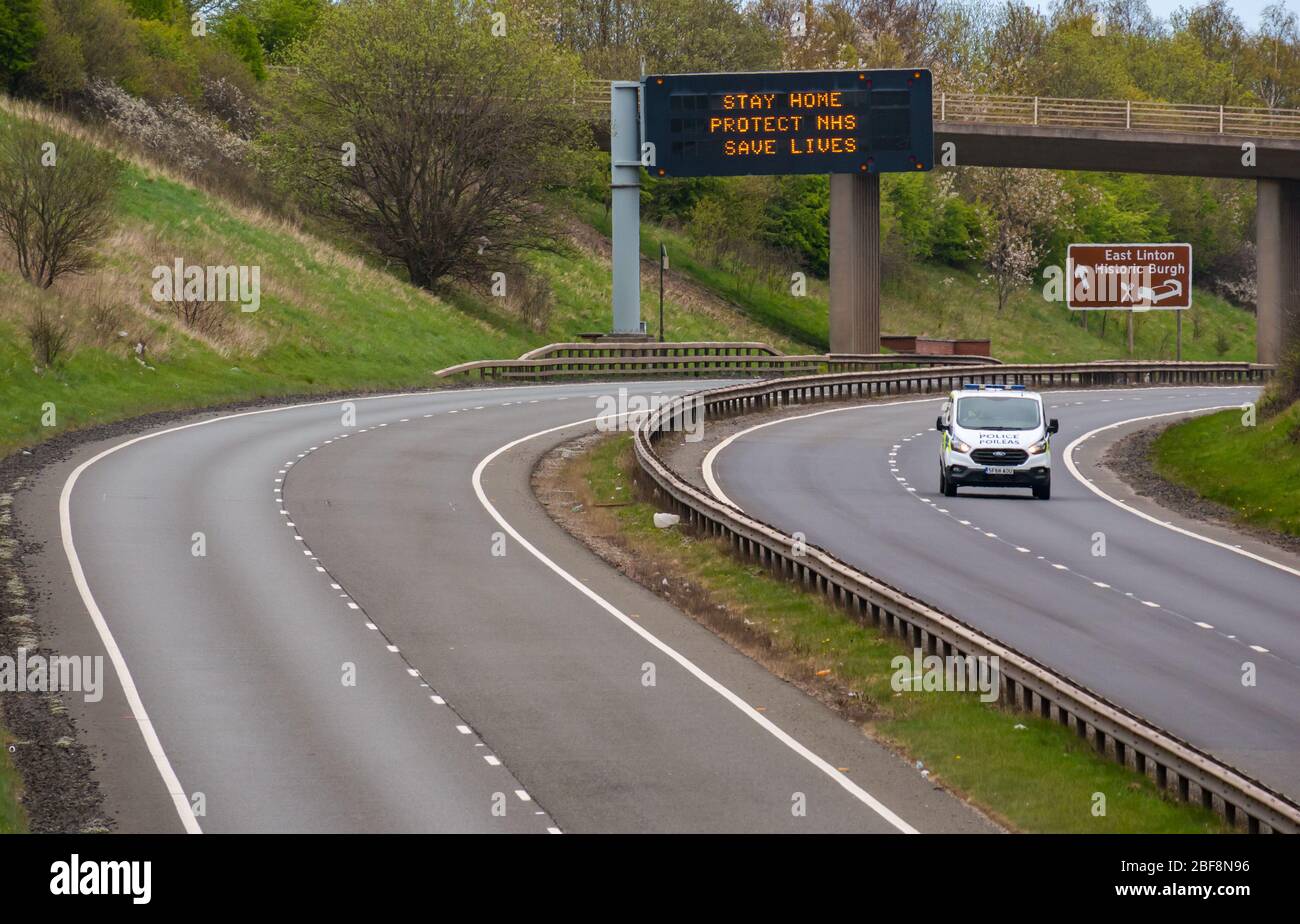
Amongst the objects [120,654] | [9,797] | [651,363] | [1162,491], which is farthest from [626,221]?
[9,797]

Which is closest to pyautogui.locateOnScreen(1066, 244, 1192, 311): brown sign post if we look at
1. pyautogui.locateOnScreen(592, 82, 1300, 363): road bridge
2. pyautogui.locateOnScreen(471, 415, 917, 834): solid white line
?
pyautogui.locateOnScreen(592, 82, 1300, 363): road bridge

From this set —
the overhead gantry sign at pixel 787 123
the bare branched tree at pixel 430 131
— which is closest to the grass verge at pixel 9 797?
the overhead gantry sign at pixel 787 123

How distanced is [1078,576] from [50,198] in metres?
34.6

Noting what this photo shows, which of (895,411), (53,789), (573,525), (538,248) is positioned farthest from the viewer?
(538,248)

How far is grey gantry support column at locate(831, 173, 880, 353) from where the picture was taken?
213 ft

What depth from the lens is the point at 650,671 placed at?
776 inches

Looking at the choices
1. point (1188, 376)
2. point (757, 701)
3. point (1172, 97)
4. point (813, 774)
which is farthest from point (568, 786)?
point (1172, 97)

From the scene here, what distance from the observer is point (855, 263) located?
216 ft

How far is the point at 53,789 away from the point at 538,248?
58.4 metres

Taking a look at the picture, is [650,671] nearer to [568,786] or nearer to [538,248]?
[568,786]
